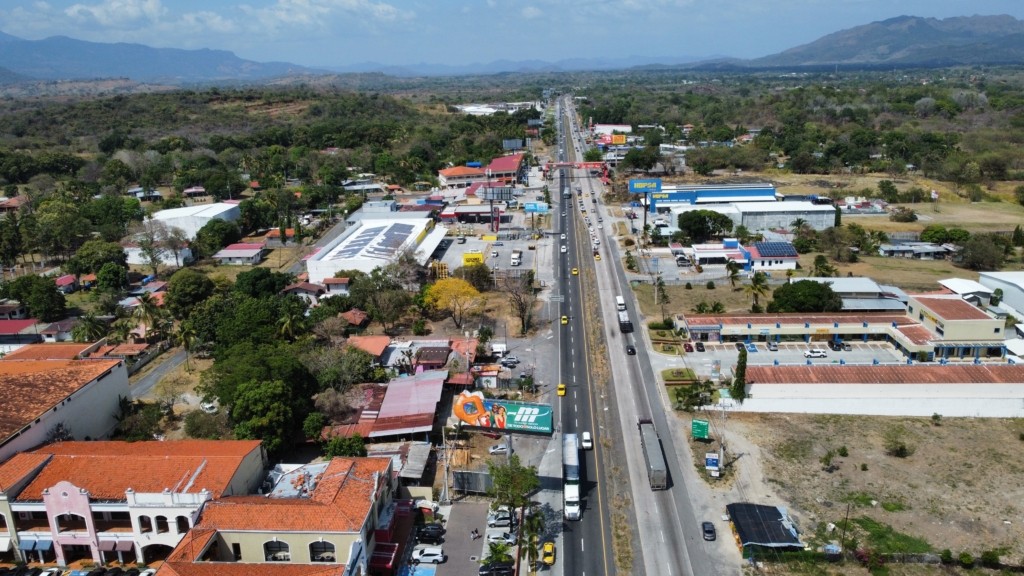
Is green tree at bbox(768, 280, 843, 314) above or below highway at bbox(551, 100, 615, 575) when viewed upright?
above

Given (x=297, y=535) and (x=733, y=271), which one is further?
(x=733, y=271)

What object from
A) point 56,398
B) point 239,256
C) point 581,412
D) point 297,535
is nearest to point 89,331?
point 56,398

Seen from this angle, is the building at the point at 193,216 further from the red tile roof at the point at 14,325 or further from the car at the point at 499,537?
the car at the point at 499,537

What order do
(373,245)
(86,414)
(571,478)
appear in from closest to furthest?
(571,478)
(86,414)
(373,245)

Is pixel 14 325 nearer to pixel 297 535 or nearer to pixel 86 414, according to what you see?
pixel 86 414

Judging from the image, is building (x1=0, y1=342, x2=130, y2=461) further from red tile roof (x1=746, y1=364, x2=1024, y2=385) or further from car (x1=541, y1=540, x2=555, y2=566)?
red tile roof (x1=746, y1=364, x2=1024, y2=385)

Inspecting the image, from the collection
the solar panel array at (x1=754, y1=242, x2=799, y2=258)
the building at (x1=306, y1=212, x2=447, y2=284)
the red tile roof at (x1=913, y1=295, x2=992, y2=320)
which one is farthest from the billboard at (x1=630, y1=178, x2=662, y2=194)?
the red tile roof at (x1=913, y1=295, x2=992, y2=320)
